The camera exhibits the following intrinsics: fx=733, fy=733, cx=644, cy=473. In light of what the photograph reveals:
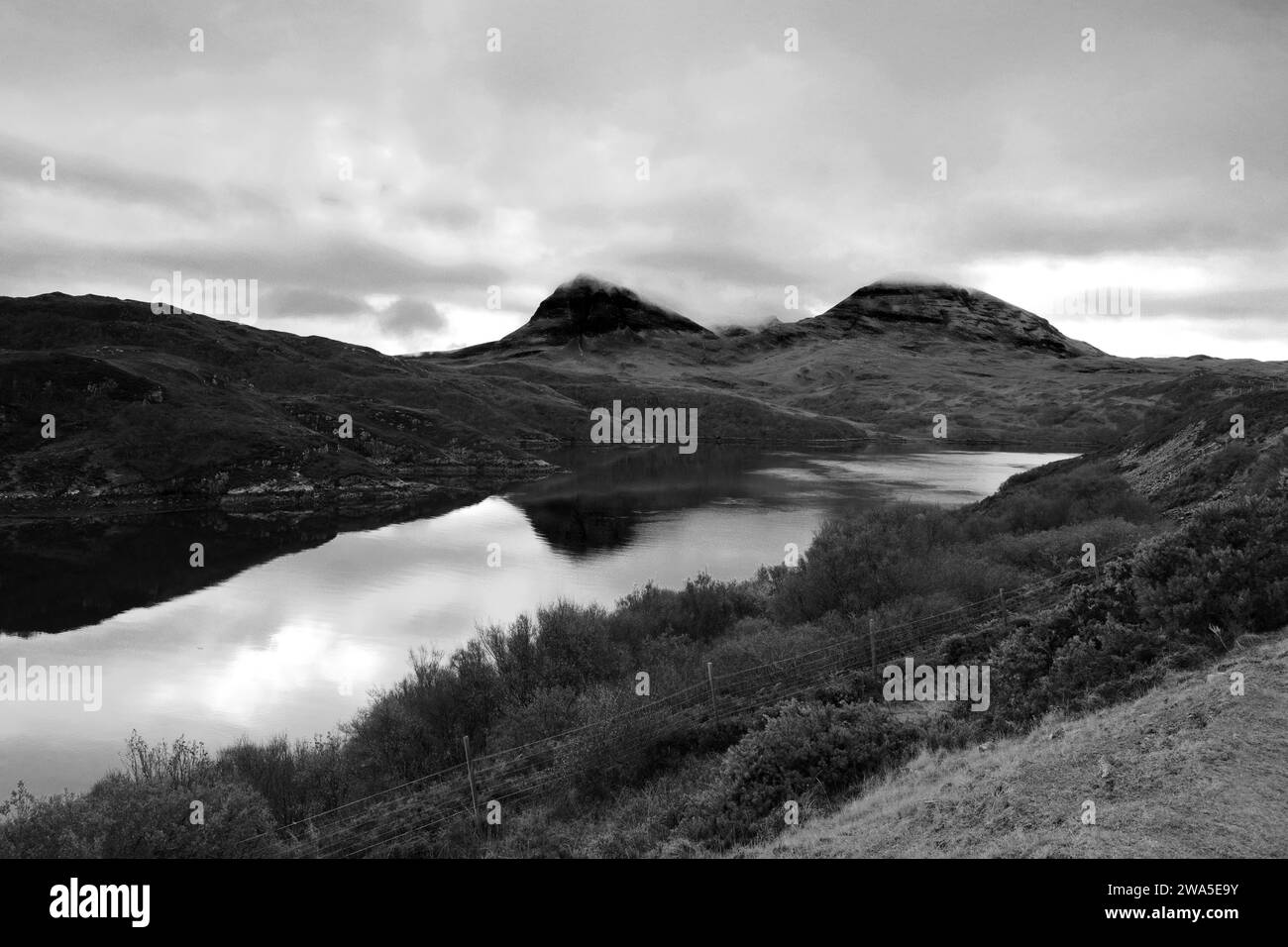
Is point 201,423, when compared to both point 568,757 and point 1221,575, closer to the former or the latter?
point 568,757

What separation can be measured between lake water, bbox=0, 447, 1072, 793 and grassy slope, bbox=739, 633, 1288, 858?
2213cm

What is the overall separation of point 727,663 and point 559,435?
495ft

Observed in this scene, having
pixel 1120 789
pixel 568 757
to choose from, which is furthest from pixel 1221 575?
pixel 568 757

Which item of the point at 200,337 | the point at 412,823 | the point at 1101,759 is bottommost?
the point at 412,823

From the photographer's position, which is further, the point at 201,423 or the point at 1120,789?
the point at 201,423

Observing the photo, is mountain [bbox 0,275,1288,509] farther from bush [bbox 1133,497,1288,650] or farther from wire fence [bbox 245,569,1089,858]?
wire fence [bbox 245,569,1089,858]

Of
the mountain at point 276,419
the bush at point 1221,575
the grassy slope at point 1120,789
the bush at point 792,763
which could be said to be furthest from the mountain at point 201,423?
the grassy slope at point 1120,789

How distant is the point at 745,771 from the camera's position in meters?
13.9

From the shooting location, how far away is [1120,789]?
915 cm

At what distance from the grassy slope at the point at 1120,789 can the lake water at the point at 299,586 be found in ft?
72.6

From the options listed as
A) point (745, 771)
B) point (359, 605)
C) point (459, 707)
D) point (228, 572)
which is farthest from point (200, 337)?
point (745, 771)

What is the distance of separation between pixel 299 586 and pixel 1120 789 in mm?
49710

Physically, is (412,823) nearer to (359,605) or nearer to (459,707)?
(459,707)
